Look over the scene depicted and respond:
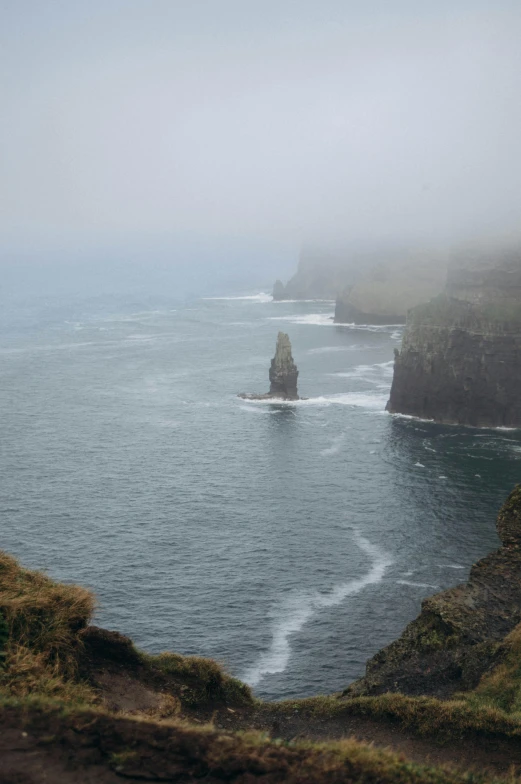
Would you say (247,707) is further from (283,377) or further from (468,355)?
(283,377)

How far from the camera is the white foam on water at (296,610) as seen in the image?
193 ft

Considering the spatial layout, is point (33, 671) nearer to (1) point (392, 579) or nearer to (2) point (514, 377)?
(1) point (392, 579)

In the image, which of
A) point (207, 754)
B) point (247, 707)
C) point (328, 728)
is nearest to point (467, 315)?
point (247, 707)

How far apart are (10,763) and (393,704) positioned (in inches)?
693

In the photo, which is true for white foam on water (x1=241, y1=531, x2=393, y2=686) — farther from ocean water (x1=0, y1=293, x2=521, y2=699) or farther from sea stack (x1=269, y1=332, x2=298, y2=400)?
sea stack (x1=269, y1=332, x2=298, y2=400)

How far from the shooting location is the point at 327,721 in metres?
31.6

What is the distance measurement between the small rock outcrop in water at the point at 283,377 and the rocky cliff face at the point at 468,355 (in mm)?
21577

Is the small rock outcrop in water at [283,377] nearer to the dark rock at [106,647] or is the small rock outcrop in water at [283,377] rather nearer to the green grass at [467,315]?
the green grass at [467,315]

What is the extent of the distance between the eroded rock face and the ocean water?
1686cm

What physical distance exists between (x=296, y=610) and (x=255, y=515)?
24.0 metres

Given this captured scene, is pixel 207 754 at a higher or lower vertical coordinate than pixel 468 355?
lower

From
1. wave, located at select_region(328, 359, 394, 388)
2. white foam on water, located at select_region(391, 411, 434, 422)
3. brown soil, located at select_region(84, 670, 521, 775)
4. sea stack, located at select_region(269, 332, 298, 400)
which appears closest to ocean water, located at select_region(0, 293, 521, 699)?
white foam on water, located at select_region(391, 411, 434, 422)

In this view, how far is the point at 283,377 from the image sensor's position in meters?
153

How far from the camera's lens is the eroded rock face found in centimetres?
3747
